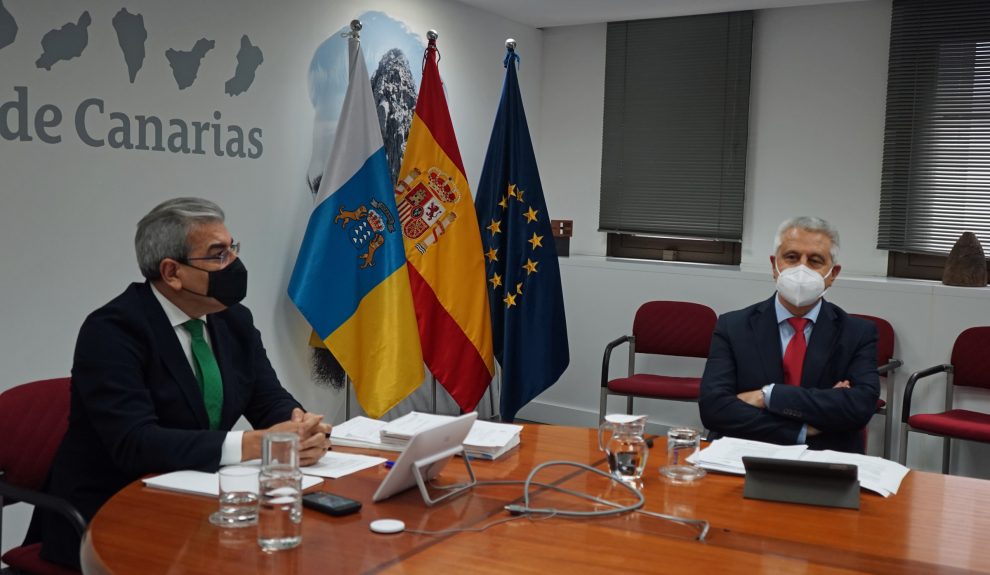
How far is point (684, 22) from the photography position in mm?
5941

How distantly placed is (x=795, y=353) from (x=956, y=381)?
2.02m

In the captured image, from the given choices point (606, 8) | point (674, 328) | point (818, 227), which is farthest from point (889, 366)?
point (606, 8)

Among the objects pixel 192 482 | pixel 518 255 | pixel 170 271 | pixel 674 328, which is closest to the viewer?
pixel 192 482

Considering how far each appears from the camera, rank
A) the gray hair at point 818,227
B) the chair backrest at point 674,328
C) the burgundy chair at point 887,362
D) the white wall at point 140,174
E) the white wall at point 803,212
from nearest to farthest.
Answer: the gray hair at point 818,227 → the white wall at point 140,174 → the burgundy chair at point 887,362 → the white wall at point 803,212 → the chair backrest at point 674,328

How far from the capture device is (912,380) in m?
4.52

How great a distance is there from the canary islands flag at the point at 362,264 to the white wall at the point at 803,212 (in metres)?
1.76

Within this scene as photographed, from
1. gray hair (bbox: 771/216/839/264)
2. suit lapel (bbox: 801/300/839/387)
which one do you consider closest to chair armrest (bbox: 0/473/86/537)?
suit lapel (bbox: 801/300/839/387)

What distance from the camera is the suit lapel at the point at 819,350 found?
320 centimetres

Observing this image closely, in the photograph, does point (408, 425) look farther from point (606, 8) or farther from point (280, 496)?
point (606, 8)

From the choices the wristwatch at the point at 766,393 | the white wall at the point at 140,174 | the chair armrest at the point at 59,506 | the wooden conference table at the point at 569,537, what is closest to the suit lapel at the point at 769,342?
the wristwatch at the point at 766,393

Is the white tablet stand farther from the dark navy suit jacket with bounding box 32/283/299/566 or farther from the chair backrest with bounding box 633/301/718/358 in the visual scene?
the chair backrest with bounding box 633/301/718/358

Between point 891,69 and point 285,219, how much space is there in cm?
358

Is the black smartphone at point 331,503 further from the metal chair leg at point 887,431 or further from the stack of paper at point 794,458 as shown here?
the metal chair leg at point 887,431

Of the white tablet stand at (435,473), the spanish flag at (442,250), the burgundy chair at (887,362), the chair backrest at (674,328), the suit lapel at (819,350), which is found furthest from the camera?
the chair backrest at (674,328)
